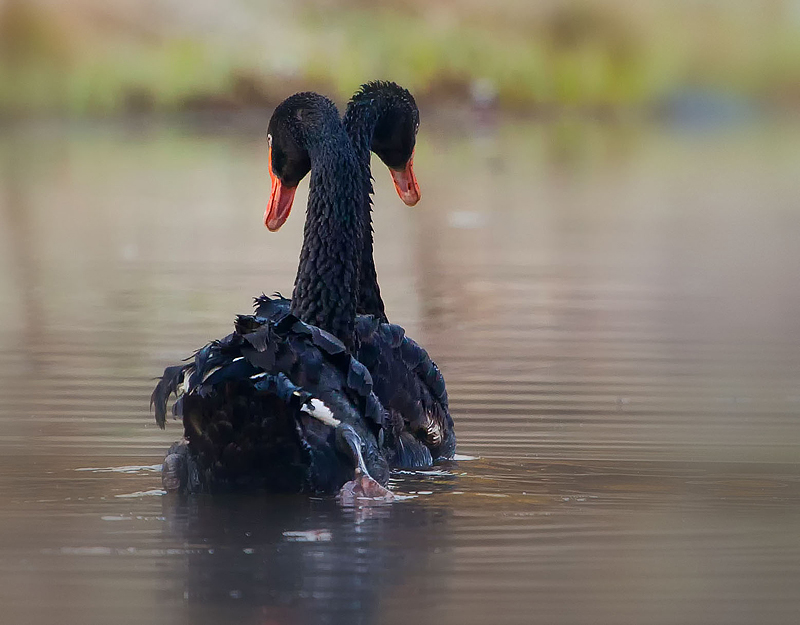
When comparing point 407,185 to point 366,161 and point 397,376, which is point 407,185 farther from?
→ point 397,376

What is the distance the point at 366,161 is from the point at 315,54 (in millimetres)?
24187

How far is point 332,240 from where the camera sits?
629 centimetres

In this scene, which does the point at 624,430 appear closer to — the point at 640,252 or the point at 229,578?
the point at 229,578

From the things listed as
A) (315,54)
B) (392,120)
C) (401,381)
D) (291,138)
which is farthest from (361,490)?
(315,54)

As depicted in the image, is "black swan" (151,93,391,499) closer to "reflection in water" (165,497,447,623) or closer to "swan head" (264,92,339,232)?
"reflection in water" (165,497,447,623)

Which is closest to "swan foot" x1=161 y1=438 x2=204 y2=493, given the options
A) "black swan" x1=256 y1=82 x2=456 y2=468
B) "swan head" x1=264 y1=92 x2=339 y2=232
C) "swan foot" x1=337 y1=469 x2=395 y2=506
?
"swan foot" x1=337 y1=469 x2=395 y2=506

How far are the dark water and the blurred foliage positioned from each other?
50.1 ft

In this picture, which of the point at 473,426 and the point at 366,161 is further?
the point at 366,161

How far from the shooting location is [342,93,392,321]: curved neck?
6.73 m

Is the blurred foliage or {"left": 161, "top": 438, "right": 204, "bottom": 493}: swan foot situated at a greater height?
the blurred foliage

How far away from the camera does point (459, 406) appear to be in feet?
23.0

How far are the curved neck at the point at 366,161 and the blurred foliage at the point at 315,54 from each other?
22.4 metres

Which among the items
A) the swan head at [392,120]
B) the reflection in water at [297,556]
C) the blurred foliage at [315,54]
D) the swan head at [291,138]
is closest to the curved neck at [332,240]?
the swan head at [291,138]

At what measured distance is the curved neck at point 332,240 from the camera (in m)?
6.16
